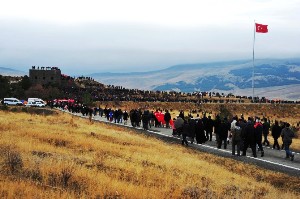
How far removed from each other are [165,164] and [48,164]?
538 cm

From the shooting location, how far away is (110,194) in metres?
9.95

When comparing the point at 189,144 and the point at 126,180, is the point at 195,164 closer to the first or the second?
the point at 126,180

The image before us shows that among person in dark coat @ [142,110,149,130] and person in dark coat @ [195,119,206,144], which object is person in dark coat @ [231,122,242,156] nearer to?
person in dark coat @ [195,119,206,144]

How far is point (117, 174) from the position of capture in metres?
12.6

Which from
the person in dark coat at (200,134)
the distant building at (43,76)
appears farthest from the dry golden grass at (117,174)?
the distant building at (43,76)

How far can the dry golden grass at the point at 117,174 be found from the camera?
10.1 m

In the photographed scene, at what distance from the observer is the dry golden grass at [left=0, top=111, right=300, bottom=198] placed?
10070 mm

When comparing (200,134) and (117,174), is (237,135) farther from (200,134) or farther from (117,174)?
(117,174)

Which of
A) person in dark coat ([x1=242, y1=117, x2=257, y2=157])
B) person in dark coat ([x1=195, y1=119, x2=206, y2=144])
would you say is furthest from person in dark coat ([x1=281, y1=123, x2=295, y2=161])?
person in dark coat ([x1=195, y1=119, x2=206, y2=144])

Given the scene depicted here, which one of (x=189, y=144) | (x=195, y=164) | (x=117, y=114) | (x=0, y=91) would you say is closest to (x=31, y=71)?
(x=0, y=91)

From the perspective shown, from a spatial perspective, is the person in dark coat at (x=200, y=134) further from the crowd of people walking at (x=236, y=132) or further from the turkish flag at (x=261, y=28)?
the turkish flag at (x=261, y=28)

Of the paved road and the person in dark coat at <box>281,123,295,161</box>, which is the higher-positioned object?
the person in dark coat at <box>281,123,295,161</box>

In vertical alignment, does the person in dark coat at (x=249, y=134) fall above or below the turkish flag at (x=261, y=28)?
below

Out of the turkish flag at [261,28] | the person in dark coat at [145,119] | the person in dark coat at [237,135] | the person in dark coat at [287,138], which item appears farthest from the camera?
the turkish flag at [261,28]
